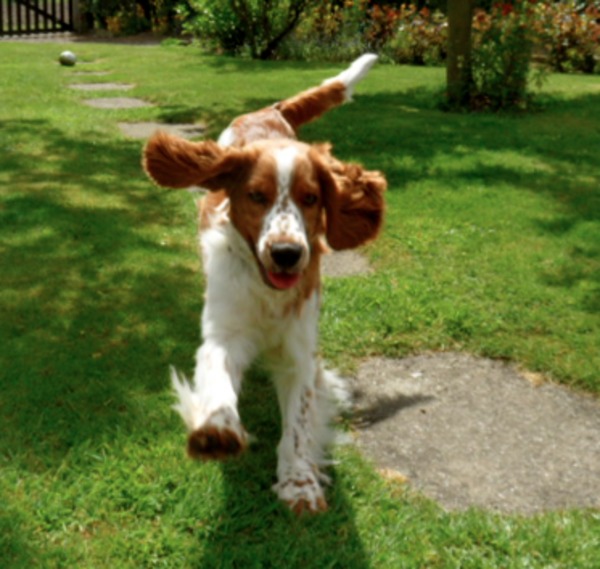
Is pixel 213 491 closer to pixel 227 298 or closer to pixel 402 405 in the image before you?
pixel 227 298

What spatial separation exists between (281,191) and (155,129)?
5.83 m

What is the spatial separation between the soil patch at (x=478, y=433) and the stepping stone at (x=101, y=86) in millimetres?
9007

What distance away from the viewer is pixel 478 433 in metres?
3.21

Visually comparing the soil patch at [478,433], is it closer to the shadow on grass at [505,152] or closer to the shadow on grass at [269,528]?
the shadow on grass at [269,528]

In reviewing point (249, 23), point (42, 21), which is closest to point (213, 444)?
point (249, 23)

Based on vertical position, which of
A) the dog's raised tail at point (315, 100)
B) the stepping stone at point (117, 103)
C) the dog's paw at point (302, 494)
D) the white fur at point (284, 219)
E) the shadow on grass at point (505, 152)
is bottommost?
the dog's paw at point (302, 494)

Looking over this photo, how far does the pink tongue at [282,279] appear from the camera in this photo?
2.67 meters

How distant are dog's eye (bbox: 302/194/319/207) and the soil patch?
95 cm

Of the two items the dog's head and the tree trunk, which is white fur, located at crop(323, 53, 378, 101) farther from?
the tree trunk

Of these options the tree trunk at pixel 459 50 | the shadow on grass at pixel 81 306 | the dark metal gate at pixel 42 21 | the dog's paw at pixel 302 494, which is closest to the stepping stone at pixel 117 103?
the shadow on grass at pixel 81 306

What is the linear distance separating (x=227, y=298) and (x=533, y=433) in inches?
51.6

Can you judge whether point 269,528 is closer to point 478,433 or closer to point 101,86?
point 478,433

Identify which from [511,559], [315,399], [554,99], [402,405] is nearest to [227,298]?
[315,399]

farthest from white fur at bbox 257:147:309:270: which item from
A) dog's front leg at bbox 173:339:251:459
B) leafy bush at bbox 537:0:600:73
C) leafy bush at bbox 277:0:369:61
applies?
leafy bush at bbox 277:0:369:61
